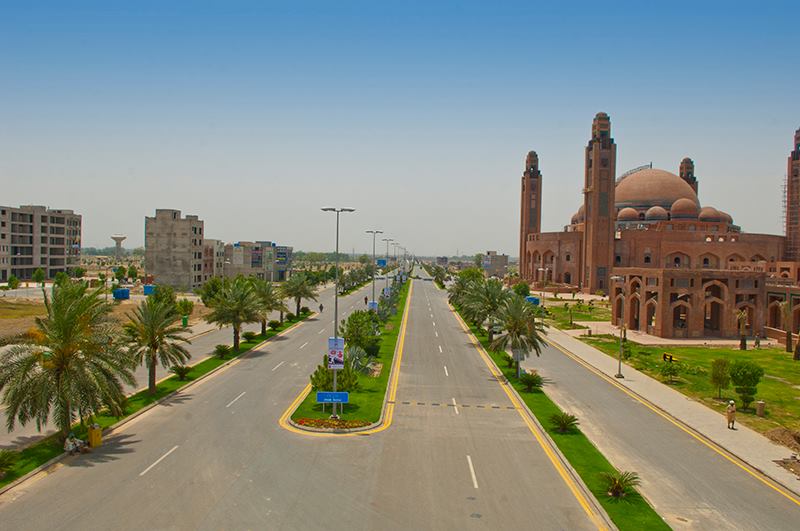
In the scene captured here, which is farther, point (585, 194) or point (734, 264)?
point (585, 194)

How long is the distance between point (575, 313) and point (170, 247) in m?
68.3

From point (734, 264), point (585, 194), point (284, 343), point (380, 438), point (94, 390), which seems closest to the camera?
point (94, 390)

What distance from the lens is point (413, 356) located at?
141 ft

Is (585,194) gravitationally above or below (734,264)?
above

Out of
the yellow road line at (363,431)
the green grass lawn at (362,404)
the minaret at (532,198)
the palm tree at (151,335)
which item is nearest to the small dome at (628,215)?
the minaret at (532,198)

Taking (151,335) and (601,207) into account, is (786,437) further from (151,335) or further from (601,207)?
(601,207)

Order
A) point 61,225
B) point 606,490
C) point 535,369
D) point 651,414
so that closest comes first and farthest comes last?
point 606,490
point 651,414
point 535,369
point 61,225

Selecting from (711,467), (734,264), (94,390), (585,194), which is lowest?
(711,467)

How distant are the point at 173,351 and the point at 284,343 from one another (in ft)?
60.4

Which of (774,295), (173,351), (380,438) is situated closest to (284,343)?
(173,351)

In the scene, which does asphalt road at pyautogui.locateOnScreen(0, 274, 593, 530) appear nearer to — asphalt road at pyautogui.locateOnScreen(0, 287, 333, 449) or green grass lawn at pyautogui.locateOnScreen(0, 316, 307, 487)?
green grass lawn at pyautogui.locateOnScreen(0, 316, 307, 487)

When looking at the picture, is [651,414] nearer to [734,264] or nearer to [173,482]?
[173,482]

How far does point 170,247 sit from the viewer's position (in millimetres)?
100438

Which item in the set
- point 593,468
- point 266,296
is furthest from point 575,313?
point 593,468
